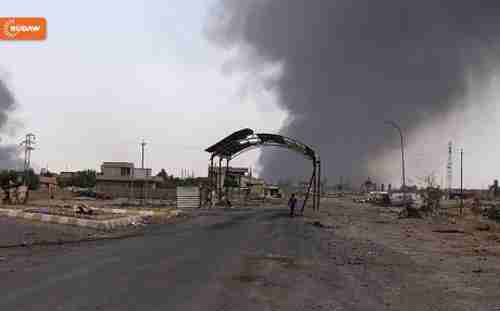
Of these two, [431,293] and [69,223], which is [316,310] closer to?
[431,293]

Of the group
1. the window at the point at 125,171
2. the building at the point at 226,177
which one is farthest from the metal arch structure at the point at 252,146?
the window at the point at 125,171

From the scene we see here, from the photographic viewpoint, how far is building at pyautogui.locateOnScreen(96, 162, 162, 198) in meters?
75.2

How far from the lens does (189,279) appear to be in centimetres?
1006

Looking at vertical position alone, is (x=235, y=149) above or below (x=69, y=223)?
above

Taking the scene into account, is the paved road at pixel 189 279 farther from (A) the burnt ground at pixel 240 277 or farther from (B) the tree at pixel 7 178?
(B) the tree at pixel 7 178

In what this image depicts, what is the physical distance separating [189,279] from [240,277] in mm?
1082

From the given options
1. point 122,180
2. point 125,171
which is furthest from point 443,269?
point 125,171

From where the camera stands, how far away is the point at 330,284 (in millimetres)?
10180

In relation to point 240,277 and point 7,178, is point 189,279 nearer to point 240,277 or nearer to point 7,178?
point 240,277

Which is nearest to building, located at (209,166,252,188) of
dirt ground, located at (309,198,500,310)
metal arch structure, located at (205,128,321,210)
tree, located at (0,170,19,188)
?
metal arch structure, located at (205,128,321,210)

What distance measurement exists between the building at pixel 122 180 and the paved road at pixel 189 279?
54.9 meters

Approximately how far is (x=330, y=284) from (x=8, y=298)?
588cm

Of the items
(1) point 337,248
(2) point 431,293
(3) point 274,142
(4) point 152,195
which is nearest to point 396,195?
(4) point 152,195

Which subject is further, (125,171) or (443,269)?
(125,171)
